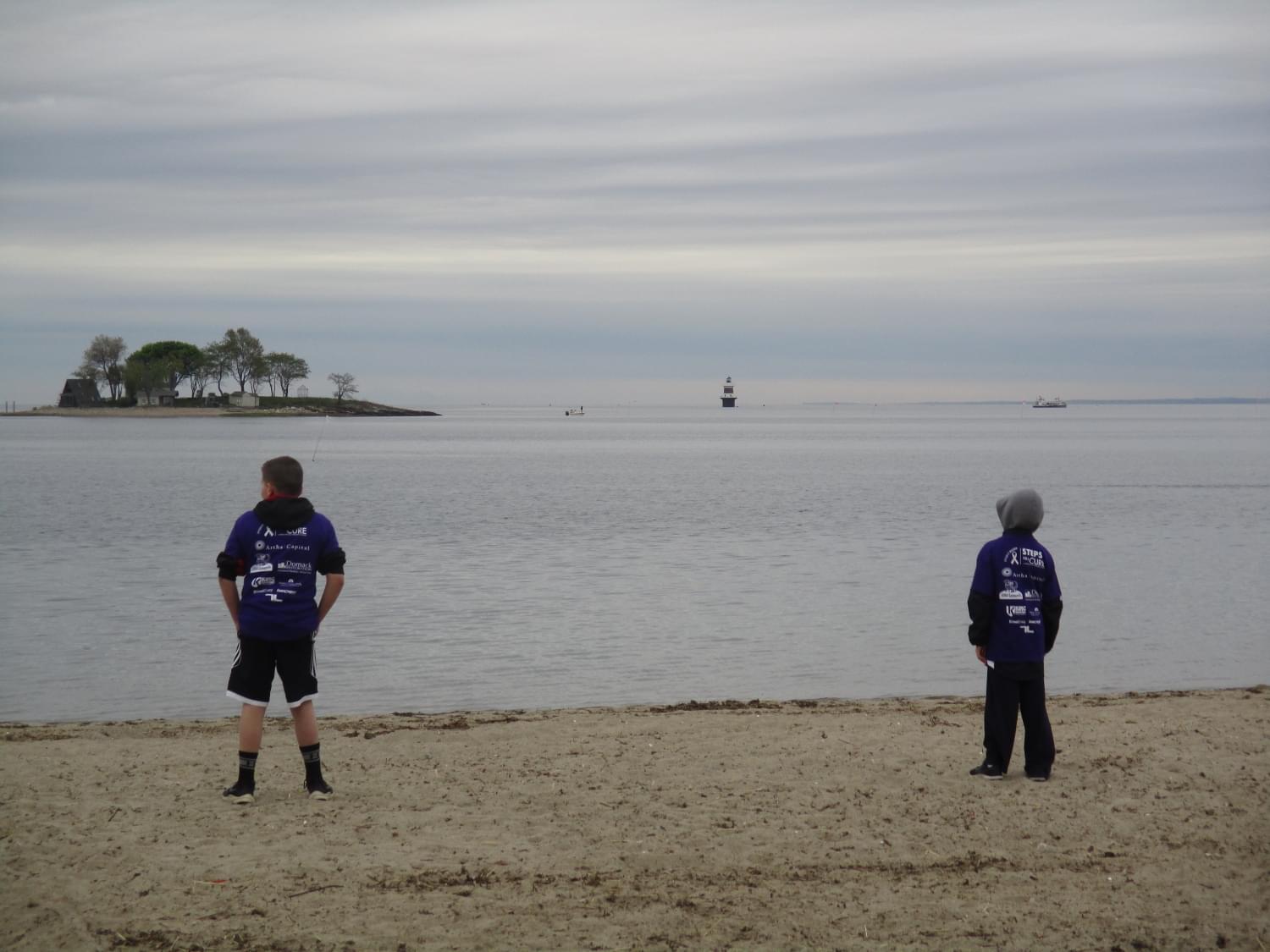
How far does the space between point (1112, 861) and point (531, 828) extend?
3.24 meters

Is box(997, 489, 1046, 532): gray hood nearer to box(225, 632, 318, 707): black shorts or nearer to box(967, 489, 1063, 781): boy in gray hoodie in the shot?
box(967, 489, 1063, 781): boy in gray hoodie

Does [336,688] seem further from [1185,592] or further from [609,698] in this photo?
[1185,592]

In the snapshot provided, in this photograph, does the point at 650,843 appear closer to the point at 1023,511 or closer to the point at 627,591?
the point at 1023,511

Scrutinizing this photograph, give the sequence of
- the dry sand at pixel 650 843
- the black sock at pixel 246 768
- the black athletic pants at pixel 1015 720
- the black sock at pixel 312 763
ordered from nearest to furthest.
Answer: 1. the dry sand at pixel 650 843
2. the black sock at pixel 246 768
3. the black sock at pixel 312 763
4. the black athletic pants at pixel 1015 720

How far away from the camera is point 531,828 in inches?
303

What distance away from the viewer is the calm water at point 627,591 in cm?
1534

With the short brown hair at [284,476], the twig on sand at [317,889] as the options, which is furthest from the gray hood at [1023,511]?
the twig on sand at [317,889]

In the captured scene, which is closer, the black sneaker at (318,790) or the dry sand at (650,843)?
the dry sand at (650,843)

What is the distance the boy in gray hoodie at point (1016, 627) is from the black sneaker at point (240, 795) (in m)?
4.66

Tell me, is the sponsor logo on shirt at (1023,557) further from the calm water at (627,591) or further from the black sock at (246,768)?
the calm water at (627,591)

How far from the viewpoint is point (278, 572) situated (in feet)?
25.6

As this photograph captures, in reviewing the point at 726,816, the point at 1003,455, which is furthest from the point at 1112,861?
the point at 1003,455

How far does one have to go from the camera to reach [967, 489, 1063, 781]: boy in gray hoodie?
8.42m

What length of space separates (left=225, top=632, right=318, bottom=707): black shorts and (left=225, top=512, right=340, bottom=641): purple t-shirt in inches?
3.0
